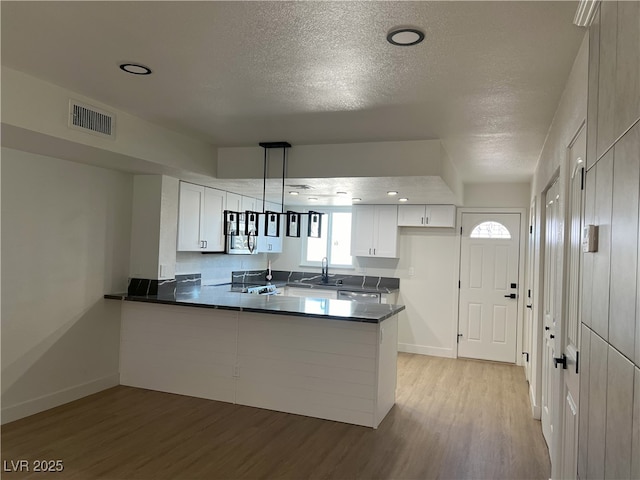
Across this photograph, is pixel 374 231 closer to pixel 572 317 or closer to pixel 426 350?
pixel 426 350

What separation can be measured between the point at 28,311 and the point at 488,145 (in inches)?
165

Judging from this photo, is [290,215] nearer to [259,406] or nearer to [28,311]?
[259,406]

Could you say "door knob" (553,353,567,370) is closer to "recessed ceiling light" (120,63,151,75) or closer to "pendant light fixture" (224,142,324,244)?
"pendant light fixture" (224,142,324,244)

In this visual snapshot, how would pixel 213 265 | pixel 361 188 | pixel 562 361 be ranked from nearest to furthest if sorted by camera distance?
pixel 562 361
pixel 361 188
pixel 213 265

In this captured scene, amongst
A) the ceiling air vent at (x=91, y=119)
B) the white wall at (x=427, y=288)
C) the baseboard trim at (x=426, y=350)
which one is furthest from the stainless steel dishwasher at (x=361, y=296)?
the ceiling air vent at (x=91, y=119)

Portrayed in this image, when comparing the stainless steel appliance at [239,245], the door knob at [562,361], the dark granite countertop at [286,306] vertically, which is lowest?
the door knob at [562,361]

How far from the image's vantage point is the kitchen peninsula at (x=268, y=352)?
381 centimetres

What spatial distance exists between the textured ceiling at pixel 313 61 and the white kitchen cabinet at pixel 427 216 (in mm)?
2588

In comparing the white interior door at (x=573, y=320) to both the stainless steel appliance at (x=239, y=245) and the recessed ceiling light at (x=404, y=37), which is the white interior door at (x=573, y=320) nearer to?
the recessed ceiling light at (x=404, y=37)

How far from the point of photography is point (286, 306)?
14.0ft

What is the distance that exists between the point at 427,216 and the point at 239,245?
2.67 m

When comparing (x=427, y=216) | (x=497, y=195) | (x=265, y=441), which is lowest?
(x=265, y=441)

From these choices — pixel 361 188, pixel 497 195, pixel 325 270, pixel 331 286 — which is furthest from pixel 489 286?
pixel 361 188

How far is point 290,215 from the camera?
4410 mm
